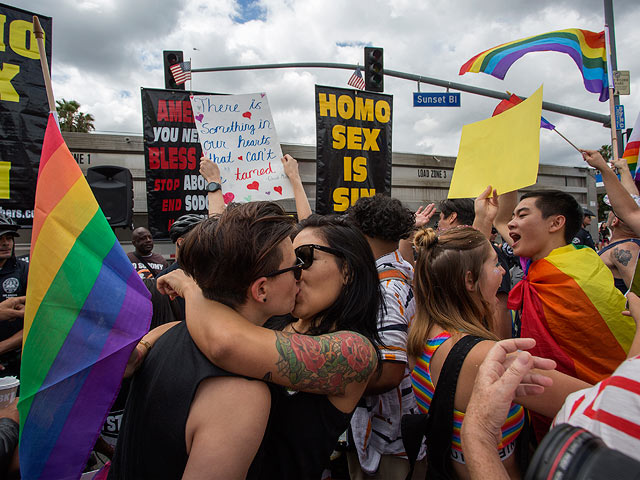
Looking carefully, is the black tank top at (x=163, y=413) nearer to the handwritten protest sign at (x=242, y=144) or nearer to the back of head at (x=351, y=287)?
the back of head at (x=351, y=287)

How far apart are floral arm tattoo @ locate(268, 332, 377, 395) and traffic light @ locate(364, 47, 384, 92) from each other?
8471 mm

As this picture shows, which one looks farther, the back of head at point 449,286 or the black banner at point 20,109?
the black banner at point 20,109

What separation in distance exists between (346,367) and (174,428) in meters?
0.52

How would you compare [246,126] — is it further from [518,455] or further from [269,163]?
[518,455]

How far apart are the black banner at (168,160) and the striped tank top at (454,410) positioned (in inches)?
221

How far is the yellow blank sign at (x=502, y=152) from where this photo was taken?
2291mm

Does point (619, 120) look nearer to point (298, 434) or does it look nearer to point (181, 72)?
point (298, 434)

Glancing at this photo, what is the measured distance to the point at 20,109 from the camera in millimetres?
4938

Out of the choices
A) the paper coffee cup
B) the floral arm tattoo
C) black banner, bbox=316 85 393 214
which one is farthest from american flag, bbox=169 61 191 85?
the floral arm tattoo

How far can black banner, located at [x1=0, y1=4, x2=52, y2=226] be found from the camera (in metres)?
4.70

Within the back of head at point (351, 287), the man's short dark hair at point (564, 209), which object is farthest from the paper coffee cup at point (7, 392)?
the man's short dark hair at point (564, 209)

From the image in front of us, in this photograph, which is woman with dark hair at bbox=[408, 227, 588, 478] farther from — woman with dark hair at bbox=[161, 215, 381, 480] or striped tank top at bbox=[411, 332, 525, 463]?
woman with dark hair at bbox=[161, 215, 381, 480]

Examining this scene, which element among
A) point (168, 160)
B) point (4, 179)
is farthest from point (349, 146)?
point (4, 179)

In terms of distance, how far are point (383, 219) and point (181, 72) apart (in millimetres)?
6710
